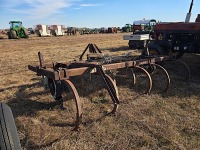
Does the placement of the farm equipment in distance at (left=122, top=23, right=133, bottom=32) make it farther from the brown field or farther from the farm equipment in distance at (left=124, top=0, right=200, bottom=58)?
the brown field

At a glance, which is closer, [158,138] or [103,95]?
[158,138]

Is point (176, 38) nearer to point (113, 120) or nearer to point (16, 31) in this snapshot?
point (113, 120)

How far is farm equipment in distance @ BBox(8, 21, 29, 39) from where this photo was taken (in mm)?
26647

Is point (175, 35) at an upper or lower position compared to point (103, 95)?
upper

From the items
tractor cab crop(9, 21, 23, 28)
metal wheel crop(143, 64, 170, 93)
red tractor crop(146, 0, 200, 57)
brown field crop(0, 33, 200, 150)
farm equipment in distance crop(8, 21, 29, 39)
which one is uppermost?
tractor cab crop(9, 21, 23, 28)

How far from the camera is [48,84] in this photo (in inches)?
177

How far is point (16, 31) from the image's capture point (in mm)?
27406

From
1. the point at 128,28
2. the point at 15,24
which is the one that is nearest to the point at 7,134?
the point at 15,24

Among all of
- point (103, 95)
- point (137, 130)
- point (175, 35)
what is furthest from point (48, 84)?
point (175, 35)

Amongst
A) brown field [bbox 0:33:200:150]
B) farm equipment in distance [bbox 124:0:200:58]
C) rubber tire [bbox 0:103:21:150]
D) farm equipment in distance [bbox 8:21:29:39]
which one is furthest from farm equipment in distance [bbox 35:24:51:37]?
rubber tire [bbox 0:103:21:150]

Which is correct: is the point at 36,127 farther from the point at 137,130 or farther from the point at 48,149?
the point at 137,130

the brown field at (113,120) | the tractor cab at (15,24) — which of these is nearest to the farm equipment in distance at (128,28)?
the tractor cab at (15,24)

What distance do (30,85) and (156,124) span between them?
337 cm

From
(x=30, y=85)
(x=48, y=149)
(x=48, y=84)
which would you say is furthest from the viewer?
(x=30, y=85)
